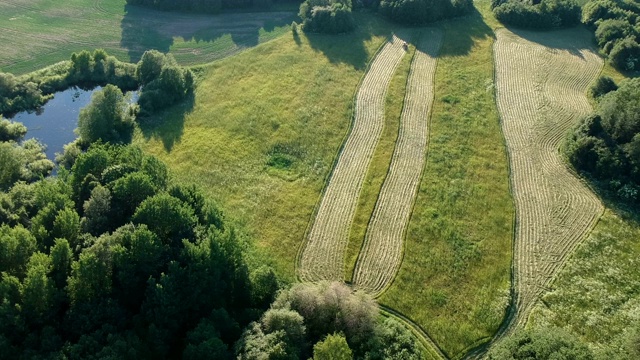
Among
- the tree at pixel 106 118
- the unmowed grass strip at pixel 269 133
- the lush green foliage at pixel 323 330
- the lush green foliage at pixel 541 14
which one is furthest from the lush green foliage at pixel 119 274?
the lush green foliage at pixel 541 14

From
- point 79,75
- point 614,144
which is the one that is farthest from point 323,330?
point 79,75

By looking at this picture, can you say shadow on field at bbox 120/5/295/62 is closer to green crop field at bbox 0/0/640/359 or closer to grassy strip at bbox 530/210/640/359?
green crop field at bbox 0/0/640/359

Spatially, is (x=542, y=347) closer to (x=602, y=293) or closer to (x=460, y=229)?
(x=602, y=293)

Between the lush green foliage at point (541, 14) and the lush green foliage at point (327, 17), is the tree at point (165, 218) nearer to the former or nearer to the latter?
the lush green foliage at point (327, 17)

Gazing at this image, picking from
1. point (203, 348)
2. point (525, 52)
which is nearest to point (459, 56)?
point (525, 52)

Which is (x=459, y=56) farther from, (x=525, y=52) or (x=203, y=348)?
(x=203, y=348)
